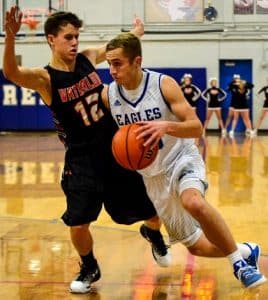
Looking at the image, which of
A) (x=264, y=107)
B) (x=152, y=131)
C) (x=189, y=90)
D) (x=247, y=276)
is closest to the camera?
(x=152, y=131)

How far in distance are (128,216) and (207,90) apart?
15081 mm

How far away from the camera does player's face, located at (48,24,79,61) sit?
438cm

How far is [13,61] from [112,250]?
203 centimetres

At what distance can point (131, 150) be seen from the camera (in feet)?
12.8

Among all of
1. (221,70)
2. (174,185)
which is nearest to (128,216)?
(174,185)

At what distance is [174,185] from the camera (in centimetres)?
419

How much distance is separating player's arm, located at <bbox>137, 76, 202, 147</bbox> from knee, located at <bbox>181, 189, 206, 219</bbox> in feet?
1.16

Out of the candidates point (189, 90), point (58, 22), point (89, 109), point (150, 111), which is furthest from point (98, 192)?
point (189, 90)

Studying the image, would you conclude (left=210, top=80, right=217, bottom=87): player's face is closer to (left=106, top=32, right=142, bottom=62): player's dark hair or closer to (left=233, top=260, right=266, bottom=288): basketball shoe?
(left=106, top=32, right=142, bottom=62): player's dark hair

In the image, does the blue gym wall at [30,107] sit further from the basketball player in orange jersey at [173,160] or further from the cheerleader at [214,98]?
the basketball player in orange jersey at [173,160]

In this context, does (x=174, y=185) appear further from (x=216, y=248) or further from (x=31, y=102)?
(x=31, y=102)

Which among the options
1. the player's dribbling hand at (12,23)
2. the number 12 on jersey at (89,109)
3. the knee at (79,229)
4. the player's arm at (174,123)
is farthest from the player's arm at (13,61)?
the knee at (79,229)

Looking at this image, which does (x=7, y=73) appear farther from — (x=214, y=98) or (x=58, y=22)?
(x=214, y=98)

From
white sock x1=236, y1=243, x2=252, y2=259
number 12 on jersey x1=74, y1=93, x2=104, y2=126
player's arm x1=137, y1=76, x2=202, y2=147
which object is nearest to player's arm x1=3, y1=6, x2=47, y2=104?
number 12 on jersey x1=74, y1=93, x2=104, y2=126
